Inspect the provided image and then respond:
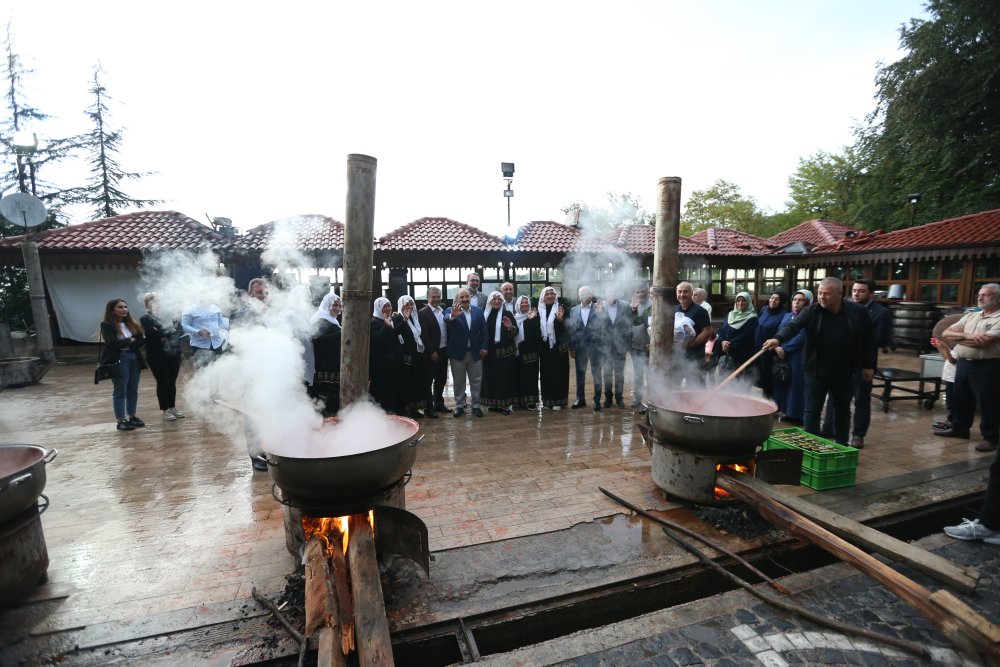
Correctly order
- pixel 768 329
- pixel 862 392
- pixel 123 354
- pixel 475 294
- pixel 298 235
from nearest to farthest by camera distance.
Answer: pixel 862 392, pixel 768 329, pixel 123 354, pixel 475 294, pixel 298 235

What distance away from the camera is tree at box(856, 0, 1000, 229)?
16.7 meters

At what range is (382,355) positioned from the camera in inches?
249

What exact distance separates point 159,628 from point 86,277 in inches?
578

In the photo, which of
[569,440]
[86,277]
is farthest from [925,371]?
[86,277]

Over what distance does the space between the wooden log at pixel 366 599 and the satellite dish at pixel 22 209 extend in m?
14.8

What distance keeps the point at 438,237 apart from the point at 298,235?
4.45 m

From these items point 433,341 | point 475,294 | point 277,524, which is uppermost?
point 475,294

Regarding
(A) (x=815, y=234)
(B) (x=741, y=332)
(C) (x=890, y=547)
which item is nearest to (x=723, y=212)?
(A) (x=815, y=234)

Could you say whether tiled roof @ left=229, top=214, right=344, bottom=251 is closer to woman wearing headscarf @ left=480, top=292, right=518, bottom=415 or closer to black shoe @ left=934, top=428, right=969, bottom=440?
woman wearing headscarf @ left=480, top=292, right=518, bottom=415

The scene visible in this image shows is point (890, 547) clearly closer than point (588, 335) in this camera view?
Yes

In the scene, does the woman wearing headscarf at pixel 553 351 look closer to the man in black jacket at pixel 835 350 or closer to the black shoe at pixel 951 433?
the man in black jacket at pixel 835 350

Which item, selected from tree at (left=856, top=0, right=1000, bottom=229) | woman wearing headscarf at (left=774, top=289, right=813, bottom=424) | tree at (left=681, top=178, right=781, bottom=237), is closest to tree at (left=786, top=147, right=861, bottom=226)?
tree at (left=681, top=178, right=781, bottom=237)

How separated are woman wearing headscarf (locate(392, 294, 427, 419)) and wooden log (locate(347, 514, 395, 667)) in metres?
3.79

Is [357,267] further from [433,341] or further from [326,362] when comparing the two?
[433,341]
